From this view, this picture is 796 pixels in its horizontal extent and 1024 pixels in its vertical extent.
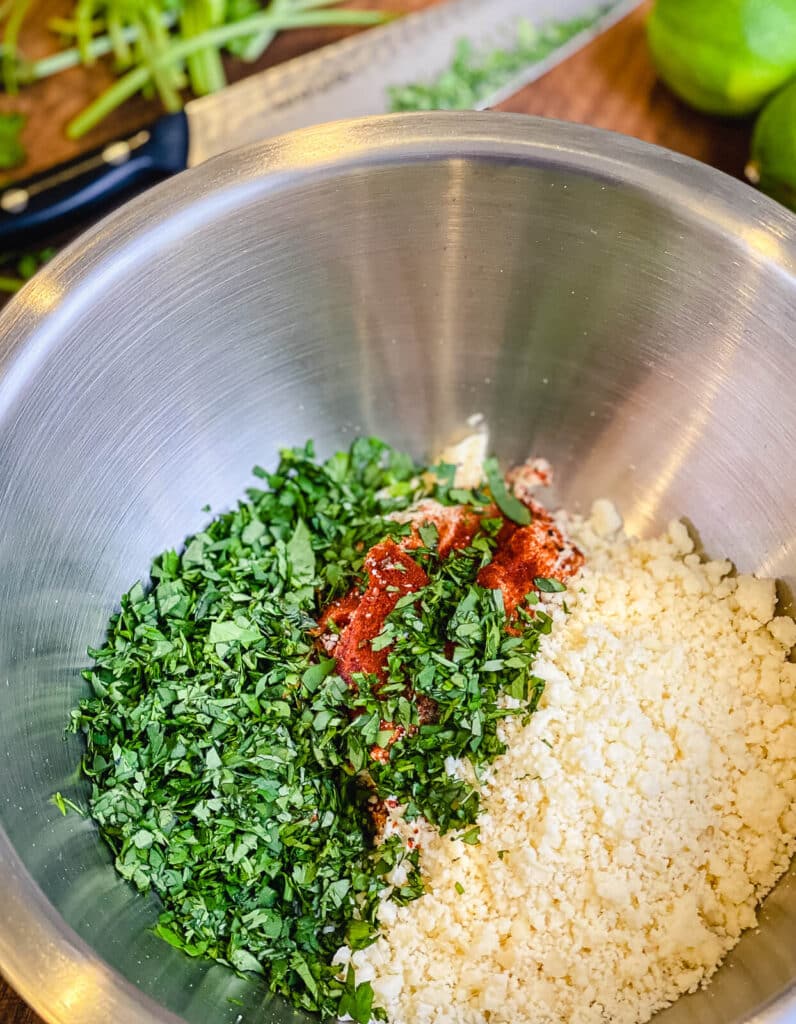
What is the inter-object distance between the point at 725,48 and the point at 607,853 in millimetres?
1241

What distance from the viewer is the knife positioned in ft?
5.24

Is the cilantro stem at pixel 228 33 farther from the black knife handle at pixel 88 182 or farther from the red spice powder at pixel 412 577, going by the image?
the red spice powder at pixel 412 577

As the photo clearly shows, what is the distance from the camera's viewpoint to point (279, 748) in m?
1.14

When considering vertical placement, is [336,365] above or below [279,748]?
above

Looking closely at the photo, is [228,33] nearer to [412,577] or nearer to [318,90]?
[318,90]

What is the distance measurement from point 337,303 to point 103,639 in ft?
1.94

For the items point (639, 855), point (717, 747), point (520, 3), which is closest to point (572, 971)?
point (639, 855)

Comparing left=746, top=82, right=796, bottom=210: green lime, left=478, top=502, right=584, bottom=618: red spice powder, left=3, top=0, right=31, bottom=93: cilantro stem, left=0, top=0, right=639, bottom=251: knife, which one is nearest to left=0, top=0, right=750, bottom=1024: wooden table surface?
left=0, top=0, right=639, bottom=251: knife

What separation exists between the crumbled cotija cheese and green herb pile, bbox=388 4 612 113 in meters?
1.07

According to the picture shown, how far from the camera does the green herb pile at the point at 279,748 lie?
109 centimetres

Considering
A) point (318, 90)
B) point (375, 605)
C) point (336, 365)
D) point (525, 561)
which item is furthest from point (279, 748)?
point (318, 90)

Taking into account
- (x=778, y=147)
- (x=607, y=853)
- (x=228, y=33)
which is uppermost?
(x=228, y=33)

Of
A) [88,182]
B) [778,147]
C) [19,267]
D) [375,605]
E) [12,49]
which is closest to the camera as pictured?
[375,605]

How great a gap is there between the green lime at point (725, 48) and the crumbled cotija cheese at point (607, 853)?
37.3 inches
